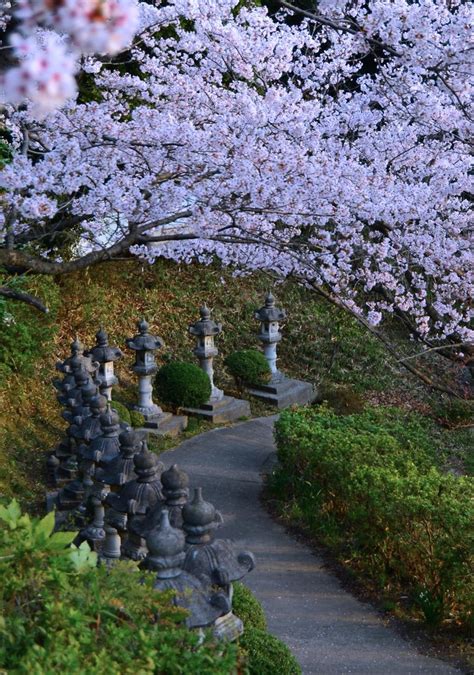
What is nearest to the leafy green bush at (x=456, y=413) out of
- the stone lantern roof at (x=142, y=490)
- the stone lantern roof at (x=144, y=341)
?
the stone lantern roof at (x=144, y=341)

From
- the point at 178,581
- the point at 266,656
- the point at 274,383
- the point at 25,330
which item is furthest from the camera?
the point at 274,383

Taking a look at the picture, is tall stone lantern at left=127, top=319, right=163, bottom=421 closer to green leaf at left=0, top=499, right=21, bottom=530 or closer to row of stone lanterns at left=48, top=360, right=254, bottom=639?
row of stone lanterns at left=48, top=360, right=254, bottom=639

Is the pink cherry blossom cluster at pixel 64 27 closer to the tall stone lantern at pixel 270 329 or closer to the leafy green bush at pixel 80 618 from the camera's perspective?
the leafy green bush at pixel 80 618

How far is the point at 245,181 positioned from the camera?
696 cm

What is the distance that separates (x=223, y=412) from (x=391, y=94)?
14.5ft

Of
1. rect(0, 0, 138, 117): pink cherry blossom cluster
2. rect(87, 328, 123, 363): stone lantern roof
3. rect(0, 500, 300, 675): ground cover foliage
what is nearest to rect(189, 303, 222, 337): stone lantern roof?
rect(87, 328, 123, 363): stone lantern roof

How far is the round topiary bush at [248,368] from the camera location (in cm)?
1156

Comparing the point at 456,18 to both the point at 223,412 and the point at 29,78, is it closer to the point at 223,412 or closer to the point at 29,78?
the point at 223,412

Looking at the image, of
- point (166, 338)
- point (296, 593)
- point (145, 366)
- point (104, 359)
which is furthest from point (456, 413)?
point (296, 593)

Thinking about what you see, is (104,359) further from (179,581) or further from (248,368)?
(179,581)

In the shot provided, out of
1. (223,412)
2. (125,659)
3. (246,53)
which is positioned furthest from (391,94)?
(125,659)

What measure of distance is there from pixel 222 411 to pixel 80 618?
26.1 feet

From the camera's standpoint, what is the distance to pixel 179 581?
369cm

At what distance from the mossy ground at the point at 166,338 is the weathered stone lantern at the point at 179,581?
4.89 m
